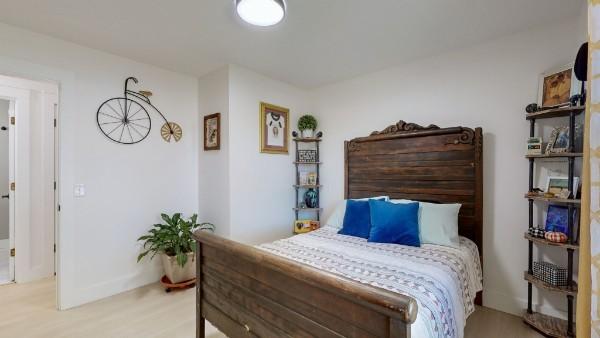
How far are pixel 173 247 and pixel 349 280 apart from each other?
2349 millimetres

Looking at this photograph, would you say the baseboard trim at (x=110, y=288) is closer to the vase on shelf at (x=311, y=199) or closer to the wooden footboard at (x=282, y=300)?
the wooden footboard at (x=282, y=300)

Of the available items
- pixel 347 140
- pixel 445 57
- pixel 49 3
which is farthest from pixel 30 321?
pixel 445 57

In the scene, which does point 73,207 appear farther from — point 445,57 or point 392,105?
point 445,57

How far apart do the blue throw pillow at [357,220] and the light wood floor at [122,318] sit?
1083mm

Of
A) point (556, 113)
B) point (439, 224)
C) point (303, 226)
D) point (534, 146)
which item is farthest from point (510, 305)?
point (303, 226)

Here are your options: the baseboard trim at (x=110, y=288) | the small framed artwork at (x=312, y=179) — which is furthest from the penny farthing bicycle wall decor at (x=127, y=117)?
the small framed artwork at (x=312, y=179)

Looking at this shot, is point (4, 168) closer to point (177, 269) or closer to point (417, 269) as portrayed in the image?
point (177, 269)

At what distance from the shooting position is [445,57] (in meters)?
Answer: 2.69

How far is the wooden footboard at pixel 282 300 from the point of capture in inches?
36.9

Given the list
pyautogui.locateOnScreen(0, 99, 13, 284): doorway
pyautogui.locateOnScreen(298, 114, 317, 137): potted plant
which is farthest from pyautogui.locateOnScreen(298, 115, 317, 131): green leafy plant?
pyautogui.locateOnScreen(0, 99, 13, 284): doorway

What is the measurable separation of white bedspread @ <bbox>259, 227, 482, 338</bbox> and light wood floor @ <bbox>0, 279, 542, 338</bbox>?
0.35 m

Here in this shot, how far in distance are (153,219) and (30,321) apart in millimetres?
1218

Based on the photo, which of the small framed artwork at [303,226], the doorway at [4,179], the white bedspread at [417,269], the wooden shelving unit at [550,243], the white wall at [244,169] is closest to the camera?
the white bedspread at [417,269]

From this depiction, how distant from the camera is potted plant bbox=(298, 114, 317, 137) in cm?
356
